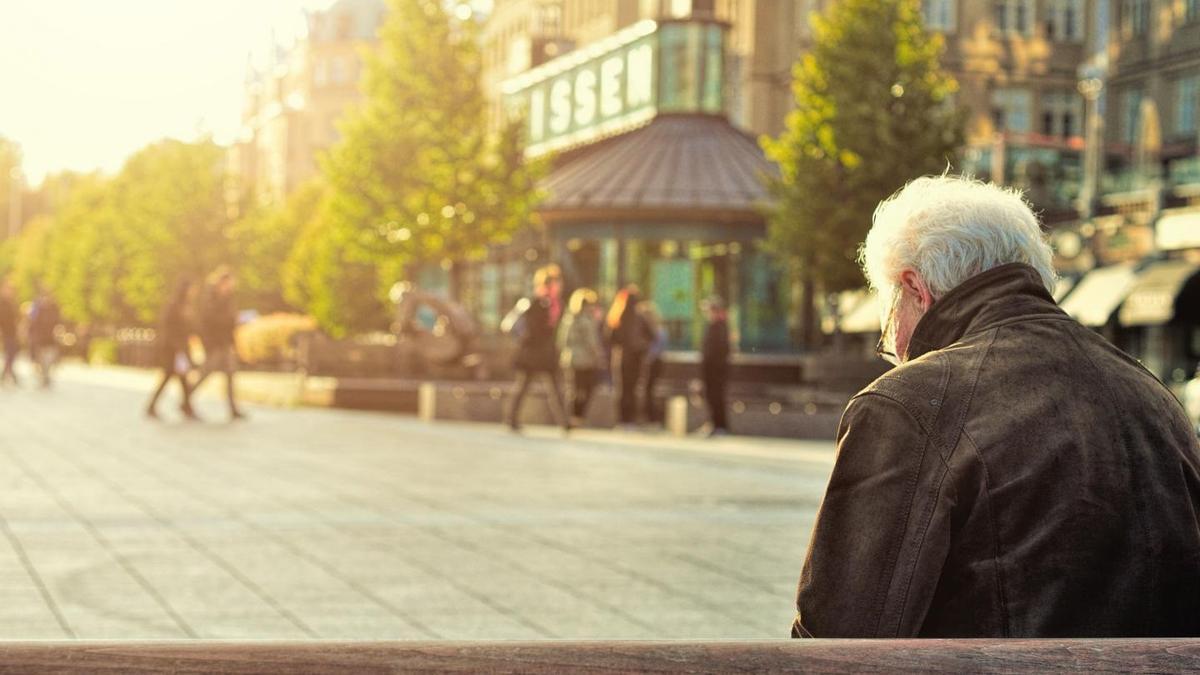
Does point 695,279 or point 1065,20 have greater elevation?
point 1065,20

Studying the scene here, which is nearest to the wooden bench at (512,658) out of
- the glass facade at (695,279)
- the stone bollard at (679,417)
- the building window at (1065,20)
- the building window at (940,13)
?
the stone bollard at (679,417)

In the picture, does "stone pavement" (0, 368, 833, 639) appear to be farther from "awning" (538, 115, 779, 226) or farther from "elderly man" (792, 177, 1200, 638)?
"awning" (538, 115, 779, 226)

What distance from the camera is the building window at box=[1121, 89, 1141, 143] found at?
59.8 meters

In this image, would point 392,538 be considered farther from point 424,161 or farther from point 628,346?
point 424,161

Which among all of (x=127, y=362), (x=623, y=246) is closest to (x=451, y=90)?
(x=623, y=246)

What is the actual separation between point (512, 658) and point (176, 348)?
23824mm

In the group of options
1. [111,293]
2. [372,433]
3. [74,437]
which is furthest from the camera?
[111,293]

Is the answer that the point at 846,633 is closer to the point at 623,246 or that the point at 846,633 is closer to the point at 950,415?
the point at 950,415

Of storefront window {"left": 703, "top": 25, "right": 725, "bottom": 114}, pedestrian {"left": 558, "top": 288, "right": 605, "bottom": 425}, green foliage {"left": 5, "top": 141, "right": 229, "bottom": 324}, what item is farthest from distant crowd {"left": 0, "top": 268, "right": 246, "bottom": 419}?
green foliage {"left": 5, "top": 141, "right": 229, "bottom": 324}

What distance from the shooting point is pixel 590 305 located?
85.3 feet

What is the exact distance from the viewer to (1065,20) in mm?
64438

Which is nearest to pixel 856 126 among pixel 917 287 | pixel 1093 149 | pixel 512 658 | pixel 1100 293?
pixel 1093 149

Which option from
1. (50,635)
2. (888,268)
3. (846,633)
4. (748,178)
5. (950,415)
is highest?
(748,178)

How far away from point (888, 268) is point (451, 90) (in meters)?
37.9
